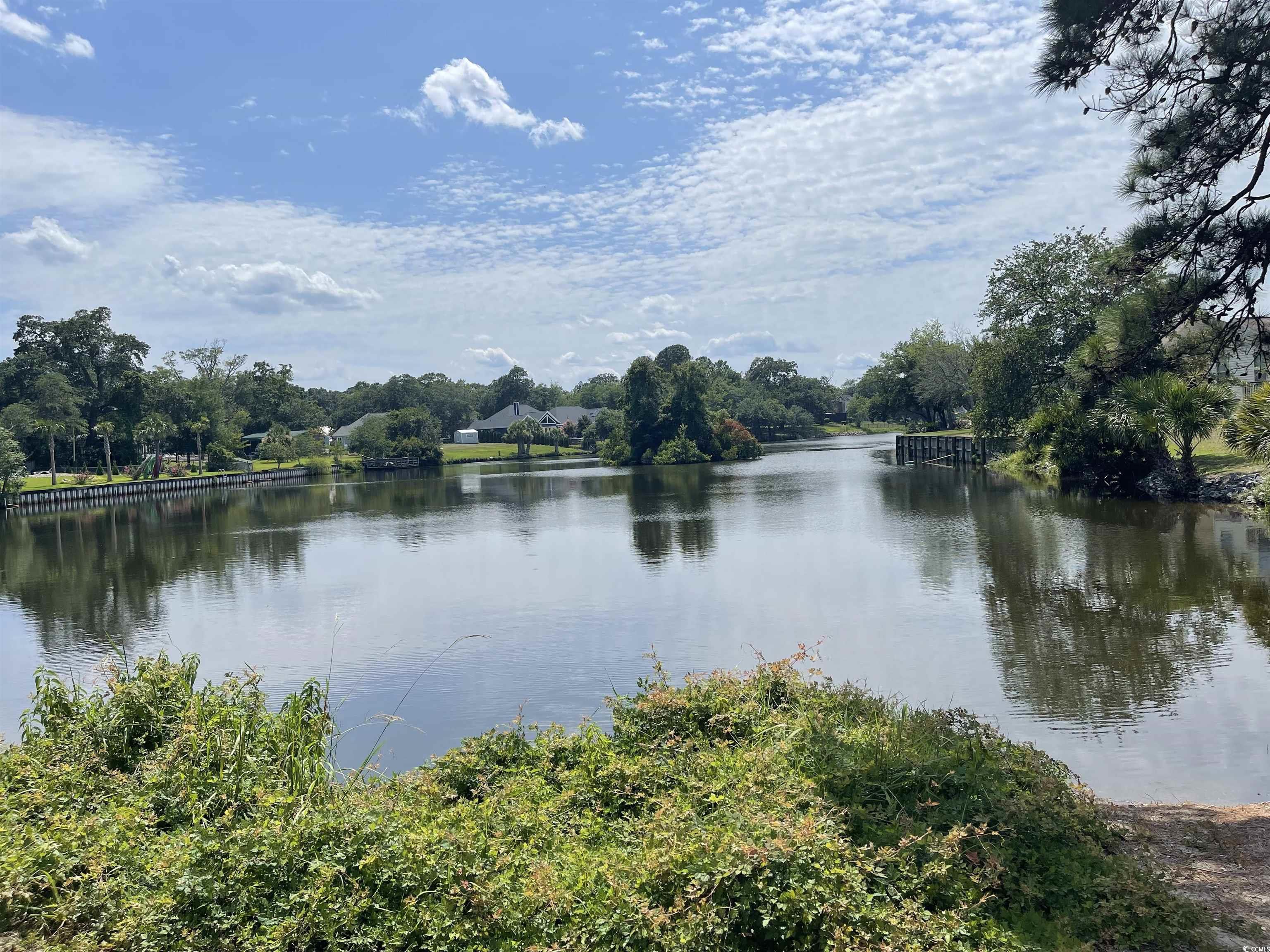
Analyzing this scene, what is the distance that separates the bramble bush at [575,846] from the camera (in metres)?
3.94

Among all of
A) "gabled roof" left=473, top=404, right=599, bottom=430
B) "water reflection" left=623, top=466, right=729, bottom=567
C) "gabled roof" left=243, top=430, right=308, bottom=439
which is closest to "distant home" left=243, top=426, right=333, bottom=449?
"gabled roof" left=243, top=430, right=308, bottom=439

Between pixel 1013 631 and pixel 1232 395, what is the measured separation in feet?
60.3

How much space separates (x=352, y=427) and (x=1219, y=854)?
336 feet

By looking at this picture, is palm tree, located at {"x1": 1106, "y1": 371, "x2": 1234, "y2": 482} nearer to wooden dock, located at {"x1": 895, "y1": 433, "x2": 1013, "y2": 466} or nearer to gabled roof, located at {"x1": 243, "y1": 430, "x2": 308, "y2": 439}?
wooden dock, located at {"x1": 895, "y1": 433, "x2": 1013, "y2": 466}

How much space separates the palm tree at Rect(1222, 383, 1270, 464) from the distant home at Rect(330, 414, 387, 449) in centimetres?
7822

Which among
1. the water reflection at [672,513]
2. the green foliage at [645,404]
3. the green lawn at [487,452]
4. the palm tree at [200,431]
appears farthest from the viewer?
the green lawn at [487,452]

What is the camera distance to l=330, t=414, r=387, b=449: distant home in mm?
91812

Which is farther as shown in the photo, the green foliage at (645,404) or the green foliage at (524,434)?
the green foliage at (524,434)

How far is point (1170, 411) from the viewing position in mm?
26156

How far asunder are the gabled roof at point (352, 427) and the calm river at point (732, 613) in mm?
62155

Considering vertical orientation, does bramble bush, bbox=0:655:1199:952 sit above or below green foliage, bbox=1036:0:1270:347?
below

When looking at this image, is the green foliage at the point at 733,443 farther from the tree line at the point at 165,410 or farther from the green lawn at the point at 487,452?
the green lawn at the point at 487,452

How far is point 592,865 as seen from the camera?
4.45m

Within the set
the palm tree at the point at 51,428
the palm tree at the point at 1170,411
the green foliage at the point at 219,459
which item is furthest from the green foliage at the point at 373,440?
the palm tree at the point at 1170,411
